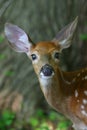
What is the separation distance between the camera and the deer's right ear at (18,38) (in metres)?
5.79

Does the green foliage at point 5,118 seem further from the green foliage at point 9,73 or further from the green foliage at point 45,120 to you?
the green foliage at point 9,73

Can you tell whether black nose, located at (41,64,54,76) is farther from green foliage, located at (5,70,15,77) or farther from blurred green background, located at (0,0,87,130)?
green foliage, located at (5,70,15,77)

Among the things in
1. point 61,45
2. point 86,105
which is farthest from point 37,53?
point 86,105

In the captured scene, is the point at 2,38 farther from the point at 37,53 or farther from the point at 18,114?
the point at 37,53

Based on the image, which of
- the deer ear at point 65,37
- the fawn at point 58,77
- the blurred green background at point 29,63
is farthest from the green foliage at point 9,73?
the deer ear at point 65,37

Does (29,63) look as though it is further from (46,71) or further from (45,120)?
(46,71)

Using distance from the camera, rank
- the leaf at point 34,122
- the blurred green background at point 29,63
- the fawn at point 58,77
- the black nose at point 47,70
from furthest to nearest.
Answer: the leaf at point 34,122 < the blurred green background at point 29,63 < the fawn at point 58,77 < the black nose at point 47,70

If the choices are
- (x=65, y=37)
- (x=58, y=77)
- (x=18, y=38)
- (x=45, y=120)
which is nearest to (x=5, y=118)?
(x=45, y=120)

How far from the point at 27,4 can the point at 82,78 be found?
6.79 feet

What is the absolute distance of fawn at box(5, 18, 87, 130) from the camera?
18.4 feet

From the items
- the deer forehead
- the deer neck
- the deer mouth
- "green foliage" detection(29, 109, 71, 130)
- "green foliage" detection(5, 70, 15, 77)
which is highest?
the deer forehead

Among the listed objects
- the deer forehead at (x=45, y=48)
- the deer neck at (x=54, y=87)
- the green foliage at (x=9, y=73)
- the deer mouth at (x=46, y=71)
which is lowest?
the green foliage at (x=9, y=73)

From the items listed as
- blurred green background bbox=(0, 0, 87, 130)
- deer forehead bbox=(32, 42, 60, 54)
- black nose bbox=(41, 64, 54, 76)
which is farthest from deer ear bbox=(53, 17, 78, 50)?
blurred green background bbox=(0, 0, 87, 130)

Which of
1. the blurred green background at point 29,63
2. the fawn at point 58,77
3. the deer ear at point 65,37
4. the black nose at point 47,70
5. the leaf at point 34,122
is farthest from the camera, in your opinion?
the leaf at point 34,122
